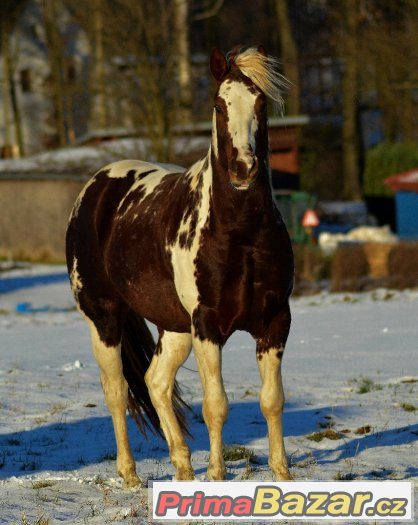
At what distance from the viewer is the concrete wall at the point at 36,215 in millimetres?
37031

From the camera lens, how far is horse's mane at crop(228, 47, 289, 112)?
667 cm

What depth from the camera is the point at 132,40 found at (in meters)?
38.0

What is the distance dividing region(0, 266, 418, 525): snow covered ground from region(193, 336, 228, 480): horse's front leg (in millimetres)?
451

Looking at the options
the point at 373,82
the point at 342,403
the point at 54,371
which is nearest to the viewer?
the point at 342,403

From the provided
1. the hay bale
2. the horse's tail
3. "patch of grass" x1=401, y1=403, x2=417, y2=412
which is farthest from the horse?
the hay bale

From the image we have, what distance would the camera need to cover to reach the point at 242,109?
6.59 metres

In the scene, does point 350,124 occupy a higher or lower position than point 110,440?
lower

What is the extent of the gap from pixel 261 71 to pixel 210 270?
1194 millimetres

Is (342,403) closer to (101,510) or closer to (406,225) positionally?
(101,510)

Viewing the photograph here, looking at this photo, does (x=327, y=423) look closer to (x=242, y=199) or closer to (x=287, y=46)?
(x=242, y=199)

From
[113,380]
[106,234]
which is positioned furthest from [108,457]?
[106,234]

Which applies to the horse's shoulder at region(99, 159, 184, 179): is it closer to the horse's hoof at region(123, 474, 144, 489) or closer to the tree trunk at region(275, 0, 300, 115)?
the horse's hoof at region(123, 474, 144, 489)

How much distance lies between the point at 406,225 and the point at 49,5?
30795 mm

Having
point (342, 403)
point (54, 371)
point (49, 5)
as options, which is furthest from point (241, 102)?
point (49, 5)
